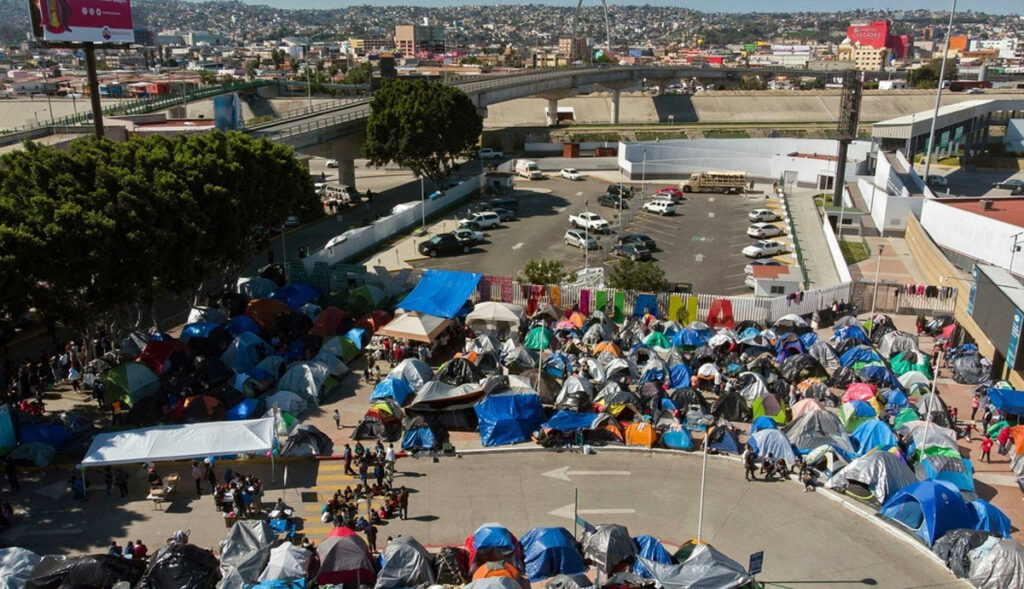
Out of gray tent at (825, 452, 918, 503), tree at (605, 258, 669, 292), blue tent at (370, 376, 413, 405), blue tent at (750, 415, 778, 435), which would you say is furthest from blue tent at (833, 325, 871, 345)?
blue tent at (370, 376, 413, 405)

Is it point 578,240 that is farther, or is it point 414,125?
point 414,125

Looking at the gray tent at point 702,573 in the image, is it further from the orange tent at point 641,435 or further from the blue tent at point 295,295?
the blue tent at point 295,295

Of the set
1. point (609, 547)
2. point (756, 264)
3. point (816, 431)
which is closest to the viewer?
point (609, 547)

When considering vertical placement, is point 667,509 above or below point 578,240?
below

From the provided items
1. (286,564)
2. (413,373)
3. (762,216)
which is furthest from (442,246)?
(286,564)

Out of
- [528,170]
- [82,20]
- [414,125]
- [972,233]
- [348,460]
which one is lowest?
[348,460]

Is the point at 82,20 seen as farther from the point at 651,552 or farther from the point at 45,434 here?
the point at 651,552

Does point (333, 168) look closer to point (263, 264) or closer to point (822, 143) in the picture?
point (263, 264)
